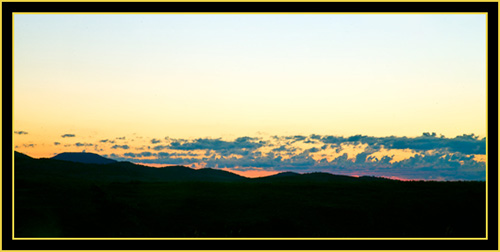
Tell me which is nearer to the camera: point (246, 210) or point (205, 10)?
point (205, 10)

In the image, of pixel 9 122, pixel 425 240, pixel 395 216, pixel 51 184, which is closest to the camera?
pixel 9 122

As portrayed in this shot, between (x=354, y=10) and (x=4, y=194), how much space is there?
29.3 meters

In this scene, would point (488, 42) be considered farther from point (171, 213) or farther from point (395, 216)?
point (171, 213)

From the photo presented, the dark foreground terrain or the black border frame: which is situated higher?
the black border frame

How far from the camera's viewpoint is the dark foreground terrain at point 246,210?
61.3 metres

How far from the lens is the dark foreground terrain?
61.3 m

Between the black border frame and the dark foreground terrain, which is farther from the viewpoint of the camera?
the dark foreground terrain

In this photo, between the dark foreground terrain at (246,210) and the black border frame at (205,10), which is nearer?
the black border frame at (205,10)

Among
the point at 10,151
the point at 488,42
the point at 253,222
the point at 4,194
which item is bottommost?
the point at 253,222

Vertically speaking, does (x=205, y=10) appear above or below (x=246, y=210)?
above

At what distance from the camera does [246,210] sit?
233ft

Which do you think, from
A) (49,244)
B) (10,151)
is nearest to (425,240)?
(49,244)

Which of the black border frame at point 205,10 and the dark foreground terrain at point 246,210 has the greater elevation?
the black border frame at point 205,10

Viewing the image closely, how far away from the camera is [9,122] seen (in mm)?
36188
